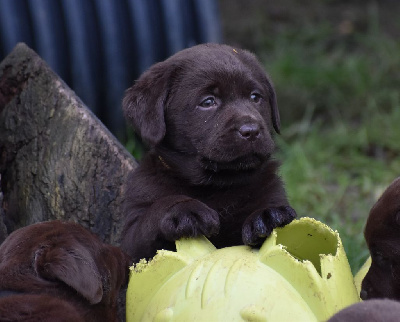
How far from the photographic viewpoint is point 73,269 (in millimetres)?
2766

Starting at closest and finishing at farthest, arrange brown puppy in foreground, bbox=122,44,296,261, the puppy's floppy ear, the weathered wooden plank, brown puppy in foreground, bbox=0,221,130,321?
brown puppy in foreground, bbox=0,221,130,321
brown puppy in foreground, bbox=122,44,296,261
the puppy's floppy ear
the weathered wooden plank

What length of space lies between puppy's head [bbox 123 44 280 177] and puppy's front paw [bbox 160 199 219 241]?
0.97ft

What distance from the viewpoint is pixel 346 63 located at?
25.9 feet

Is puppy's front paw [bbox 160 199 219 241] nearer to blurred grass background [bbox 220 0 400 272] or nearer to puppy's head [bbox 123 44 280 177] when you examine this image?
puppy's head [bbox 123 44 280 177]

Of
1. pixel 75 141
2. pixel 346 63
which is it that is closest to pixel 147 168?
pixel 75 141

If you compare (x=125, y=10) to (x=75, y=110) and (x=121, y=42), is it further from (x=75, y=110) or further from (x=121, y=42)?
(x=75, y=110)

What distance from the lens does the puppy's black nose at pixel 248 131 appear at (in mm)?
3361

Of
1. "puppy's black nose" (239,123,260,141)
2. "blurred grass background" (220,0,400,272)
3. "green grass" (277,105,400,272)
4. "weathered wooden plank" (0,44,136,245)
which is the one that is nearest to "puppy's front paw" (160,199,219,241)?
"puppy's black nose" (239,123,260,141)

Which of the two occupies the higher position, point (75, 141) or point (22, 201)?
point (75, 141)

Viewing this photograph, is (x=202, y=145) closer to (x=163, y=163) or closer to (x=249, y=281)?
(x=163, y=163)

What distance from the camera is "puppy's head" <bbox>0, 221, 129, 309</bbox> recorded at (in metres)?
2.76

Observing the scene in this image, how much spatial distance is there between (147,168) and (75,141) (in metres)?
0.48

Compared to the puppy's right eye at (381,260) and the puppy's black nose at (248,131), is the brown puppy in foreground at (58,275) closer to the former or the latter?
the puppy's black nose at (248,131)

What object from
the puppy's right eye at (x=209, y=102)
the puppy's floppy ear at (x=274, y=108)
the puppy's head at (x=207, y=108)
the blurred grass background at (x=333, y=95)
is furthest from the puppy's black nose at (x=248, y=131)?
the blurred grass background at (x=333, y=95)
